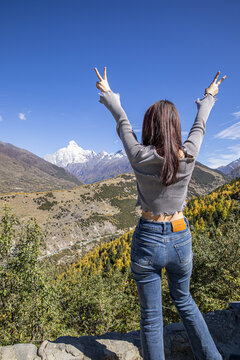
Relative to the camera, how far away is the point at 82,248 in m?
145

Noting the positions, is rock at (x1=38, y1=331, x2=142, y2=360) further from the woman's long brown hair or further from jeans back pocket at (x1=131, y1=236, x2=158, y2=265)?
the woman's long brown hair

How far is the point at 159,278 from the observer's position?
2336 mm

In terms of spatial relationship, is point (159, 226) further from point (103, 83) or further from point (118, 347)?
point (118, 347)

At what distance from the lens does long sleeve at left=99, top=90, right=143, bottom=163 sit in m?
2.04

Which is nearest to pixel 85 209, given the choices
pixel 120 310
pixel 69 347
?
→ pixel 120 310

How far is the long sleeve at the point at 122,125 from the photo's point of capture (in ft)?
6.68

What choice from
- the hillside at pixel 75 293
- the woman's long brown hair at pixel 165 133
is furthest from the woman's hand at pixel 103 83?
the hillside at pixel 75 293

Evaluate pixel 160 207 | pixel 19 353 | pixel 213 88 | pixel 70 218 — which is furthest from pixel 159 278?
pixel 70 218

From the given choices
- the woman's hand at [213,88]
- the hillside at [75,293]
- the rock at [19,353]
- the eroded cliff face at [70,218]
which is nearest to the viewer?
the woman's hand at [213,88]

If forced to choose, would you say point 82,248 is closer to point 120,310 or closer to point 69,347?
point 120,310

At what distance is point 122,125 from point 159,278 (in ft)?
6.19

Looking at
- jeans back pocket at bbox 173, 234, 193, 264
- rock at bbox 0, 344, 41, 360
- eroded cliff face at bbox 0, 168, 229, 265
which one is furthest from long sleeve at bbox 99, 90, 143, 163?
eroded cliff face at bbox 0, 168, 229, 265

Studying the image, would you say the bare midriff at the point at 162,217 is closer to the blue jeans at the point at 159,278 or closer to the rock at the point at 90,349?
the blue jeans at the point at 159,278

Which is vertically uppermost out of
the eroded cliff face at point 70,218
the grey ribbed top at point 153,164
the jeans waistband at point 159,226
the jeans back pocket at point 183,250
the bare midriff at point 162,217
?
the grey ribbed top at point 153,164
